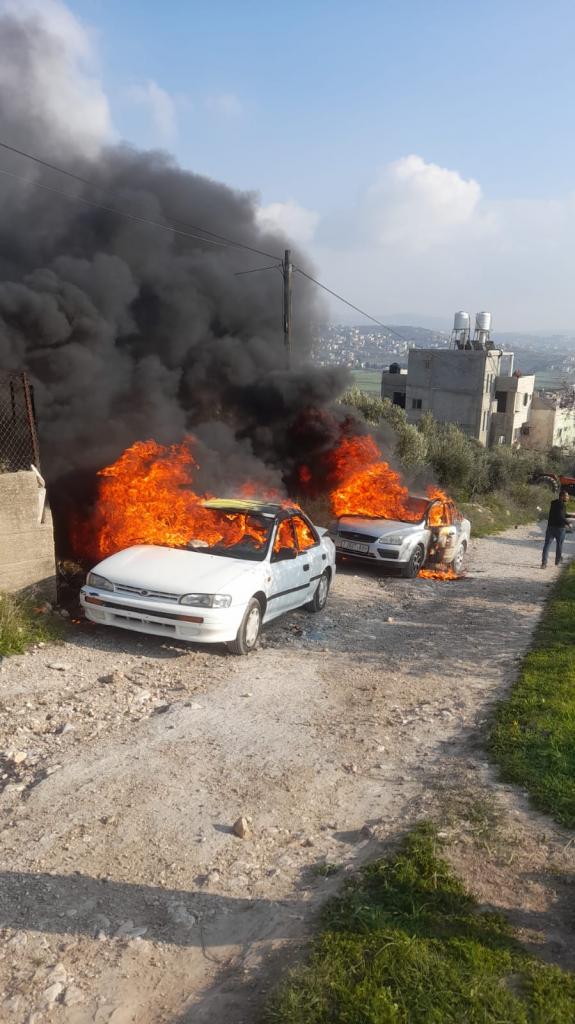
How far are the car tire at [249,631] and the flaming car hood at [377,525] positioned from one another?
5.10 metres

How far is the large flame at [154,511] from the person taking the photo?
28.4 ft

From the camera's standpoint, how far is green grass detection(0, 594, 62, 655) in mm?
7246

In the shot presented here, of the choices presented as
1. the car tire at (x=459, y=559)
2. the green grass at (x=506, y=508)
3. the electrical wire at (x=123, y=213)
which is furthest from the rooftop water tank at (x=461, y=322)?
the car tire at (x=459, y=559)

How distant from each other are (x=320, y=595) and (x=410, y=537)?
3316mm

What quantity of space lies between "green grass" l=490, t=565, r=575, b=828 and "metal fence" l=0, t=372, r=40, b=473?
614 centimetres

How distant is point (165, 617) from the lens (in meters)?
7.20

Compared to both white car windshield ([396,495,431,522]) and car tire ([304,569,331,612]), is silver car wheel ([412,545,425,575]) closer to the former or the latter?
white car windshield ([396,495,431,522])

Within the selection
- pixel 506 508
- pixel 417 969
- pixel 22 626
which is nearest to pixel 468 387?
pixel 506 508

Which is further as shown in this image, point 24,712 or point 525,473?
point 525,473

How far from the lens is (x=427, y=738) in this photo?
233 inches

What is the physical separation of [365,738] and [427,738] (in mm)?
516

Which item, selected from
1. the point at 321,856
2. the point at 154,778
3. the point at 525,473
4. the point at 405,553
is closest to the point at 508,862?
the point at 321,856

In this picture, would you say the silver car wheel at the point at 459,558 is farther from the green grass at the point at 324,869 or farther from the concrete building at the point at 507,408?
the concrete building at the point at 507,408

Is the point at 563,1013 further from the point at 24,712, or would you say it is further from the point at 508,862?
the point at 24,712
